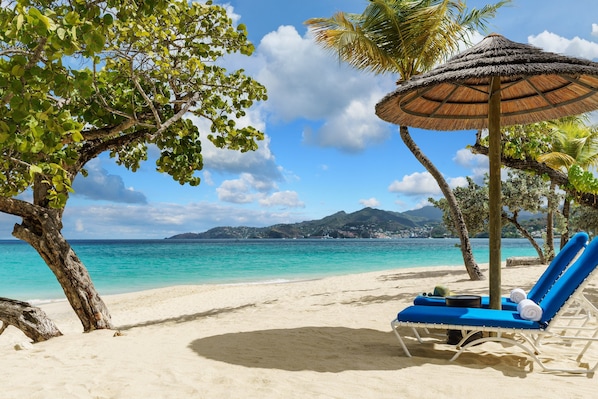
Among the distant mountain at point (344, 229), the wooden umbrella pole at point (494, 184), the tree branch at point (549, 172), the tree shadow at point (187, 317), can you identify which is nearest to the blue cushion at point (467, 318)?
the wooden umbrella pole at point (494, 184)

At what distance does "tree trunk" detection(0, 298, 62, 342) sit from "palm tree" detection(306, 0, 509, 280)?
8.28m

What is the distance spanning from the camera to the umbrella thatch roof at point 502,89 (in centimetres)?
471

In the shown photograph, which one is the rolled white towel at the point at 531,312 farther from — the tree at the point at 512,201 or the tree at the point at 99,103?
the tree at the point at 512,201

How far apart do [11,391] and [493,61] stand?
5.33 metres

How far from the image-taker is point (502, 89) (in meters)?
5.61

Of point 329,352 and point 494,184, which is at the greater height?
A: point 494,184

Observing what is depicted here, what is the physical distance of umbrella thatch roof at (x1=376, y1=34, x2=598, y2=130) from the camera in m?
4.71

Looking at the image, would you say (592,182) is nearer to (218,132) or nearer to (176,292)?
(218,132)

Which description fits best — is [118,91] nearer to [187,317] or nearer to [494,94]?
[187,317]

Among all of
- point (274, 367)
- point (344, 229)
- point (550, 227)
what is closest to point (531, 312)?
point (274, 367)

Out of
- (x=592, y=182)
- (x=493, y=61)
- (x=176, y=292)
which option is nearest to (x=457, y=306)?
(x=493, y=61)

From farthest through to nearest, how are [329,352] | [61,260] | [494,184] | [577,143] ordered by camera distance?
[577,143] < [61,260] < [494,184] < [329,352]

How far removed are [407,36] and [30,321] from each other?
9.98m

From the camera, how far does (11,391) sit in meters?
3.71
